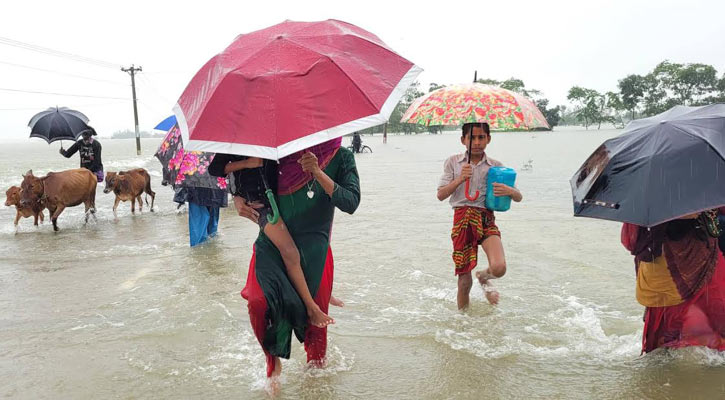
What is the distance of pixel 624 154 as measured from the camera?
3.26m

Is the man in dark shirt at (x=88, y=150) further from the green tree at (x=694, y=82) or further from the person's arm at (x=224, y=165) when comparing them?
the green tree at (x=694, y=82)

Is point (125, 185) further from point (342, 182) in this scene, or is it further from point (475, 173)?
point (342, 182)

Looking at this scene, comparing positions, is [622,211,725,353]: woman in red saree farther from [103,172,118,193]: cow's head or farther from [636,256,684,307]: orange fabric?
[103,172,118,193]: cow's head

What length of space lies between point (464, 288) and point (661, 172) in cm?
217

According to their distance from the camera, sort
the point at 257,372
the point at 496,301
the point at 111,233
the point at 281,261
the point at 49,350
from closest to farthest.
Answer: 1. the point at 281,261
2. the point at 257,372
3. the point at 49,350
4. the point at 496,301
5. the point at 111,233

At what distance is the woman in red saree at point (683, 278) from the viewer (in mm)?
3371

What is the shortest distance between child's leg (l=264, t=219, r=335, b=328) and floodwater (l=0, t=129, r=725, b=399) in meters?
0.57

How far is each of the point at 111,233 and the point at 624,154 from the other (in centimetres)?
868

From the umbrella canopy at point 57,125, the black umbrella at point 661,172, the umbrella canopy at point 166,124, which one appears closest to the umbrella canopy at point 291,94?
the black umbrella at point 661,172

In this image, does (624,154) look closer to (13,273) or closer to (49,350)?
(49,350)

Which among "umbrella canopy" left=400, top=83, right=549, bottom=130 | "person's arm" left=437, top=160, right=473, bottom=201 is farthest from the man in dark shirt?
"person's arm" left=437, top=160, right=473, bottom=201

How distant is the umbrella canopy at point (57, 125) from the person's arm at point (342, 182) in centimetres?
1023

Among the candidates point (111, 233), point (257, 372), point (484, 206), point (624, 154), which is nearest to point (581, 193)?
point (624, 154)

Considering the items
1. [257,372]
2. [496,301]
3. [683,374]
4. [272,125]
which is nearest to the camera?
[272,125]
